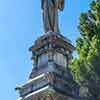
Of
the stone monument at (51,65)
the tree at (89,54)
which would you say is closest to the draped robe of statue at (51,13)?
the stone monument at (51,65)

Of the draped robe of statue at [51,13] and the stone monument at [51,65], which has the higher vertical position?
the draped robe of statue at [51,13]

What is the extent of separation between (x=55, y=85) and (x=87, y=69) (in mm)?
5091

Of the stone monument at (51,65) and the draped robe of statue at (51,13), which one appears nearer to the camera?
the stone monument at (51,65)

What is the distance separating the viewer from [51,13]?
26.0m

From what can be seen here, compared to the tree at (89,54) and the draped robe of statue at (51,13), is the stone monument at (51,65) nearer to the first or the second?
the draped robe of statue at (51,13)

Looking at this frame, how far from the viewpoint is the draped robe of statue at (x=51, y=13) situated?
25.7m

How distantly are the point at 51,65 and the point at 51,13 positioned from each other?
4336 mm

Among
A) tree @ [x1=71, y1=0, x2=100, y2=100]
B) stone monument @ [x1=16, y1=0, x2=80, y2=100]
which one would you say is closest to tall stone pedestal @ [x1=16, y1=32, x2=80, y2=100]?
stone monument @ [x1=16, y1=0, x2=80, y2=100]

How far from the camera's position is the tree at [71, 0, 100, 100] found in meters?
17.3

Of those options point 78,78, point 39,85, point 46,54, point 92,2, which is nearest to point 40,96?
point 39,85

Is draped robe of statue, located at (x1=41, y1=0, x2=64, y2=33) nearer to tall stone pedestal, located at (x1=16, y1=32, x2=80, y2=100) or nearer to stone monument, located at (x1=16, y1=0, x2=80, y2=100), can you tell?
stone monument, located at (x1=16, y1=0, x2=80, y2=100)

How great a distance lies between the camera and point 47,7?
85.9ft

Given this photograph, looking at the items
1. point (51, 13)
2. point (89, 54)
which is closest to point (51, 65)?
point (51, 13)

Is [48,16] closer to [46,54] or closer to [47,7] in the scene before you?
[47,7]
